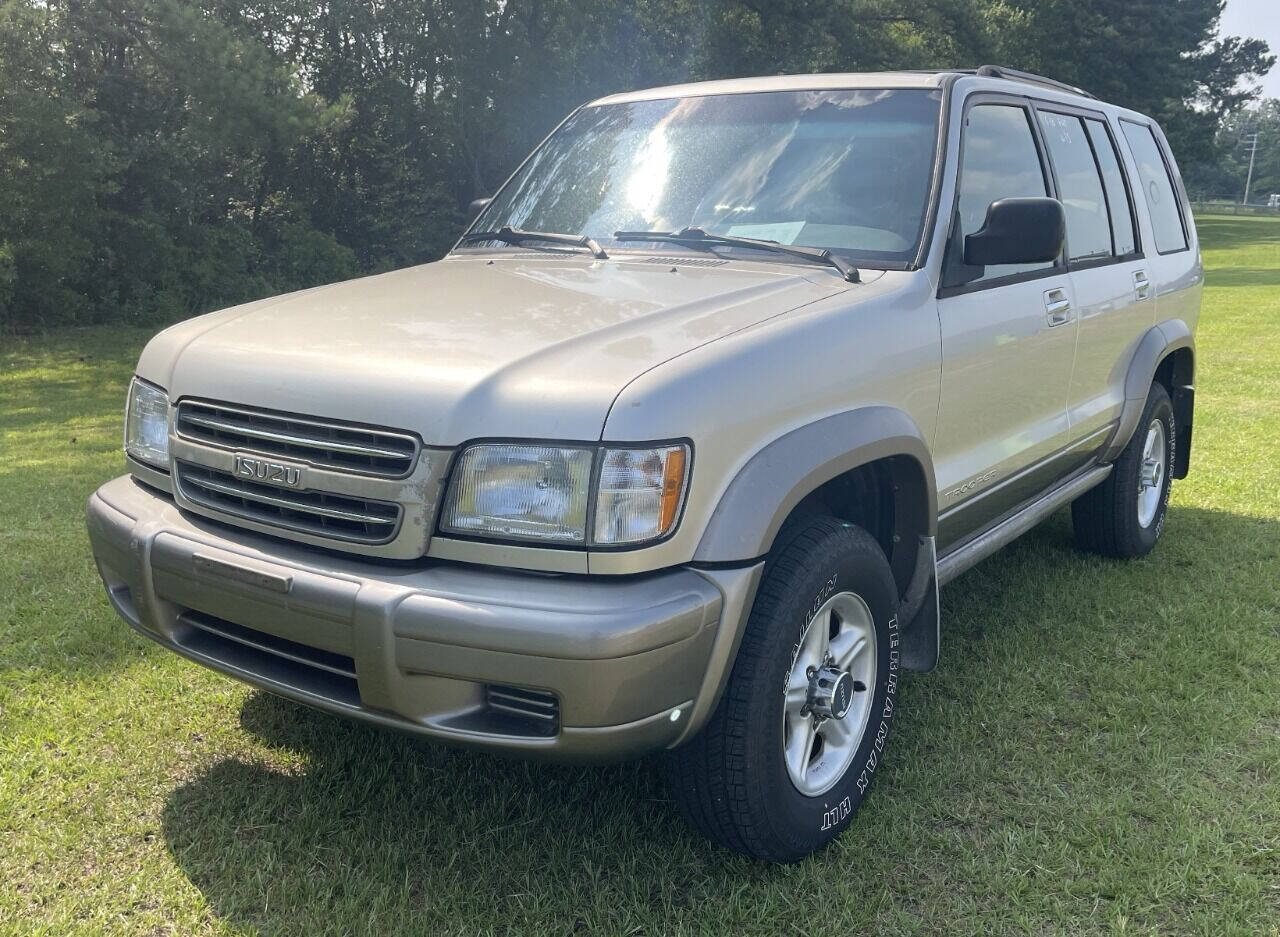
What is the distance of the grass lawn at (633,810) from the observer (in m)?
2.53

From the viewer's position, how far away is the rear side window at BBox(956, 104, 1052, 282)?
3439 millimetres

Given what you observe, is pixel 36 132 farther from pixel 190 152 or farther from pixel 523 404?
pixel 523 404

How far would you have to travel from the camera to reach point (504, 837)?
280cm

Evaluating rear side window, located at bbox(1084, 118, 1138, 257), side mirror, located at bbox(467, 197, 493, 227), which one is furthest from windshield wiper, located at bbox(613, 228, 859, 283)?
rear side window, located at bbox(1084, 118, 1138, 257)

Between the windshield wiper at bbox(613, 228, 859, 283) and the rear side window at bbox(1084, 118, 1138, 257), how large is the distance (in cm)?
194

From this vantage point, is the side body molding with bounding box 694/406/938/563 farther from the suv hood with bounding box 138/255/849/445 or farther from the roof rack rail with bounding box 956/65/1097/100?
the roof rack rail with bounding box 956/65/1097/100

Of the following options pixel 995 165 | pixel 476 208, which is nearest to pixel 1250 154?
pixel 995 165

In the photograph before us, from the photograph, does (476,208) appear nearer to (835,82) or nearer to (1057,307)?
(835,82)

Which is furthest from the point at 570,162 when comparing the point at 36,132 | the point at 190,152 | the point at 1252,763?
the point at 190,152

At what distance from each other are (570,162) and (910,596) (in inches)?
78.3

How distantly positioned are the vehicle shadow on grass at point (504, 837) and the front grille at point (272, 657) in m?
0.52

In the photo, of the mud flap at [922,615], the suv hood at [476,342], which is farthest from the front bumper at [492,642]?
the mud flap at [922,615]

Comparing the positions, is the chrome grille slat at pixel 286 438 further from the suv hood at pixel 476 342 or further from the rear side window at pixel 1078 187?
the rear side window at pixel 1078 187

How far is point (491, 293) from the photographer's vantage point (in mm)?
3014
